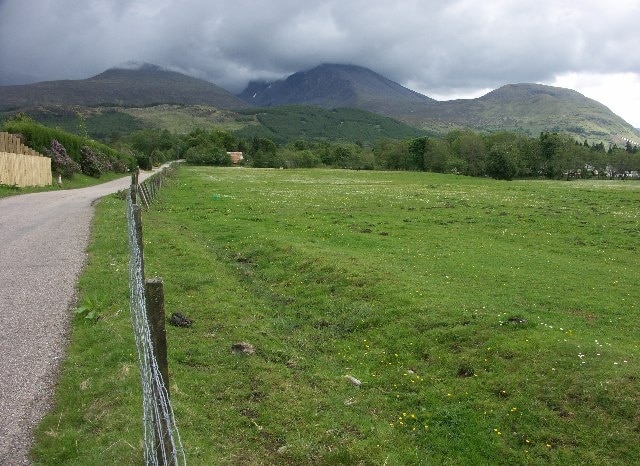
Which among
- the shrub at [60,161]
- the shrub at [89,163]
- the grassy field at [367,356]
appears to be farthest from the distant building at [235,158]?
the grassy field at [367,356]

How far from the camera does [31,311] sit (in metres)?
12.9

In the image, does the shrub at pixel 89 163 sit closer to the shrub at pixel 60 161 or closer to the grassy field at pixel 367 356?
the shrub at pixel 60 161

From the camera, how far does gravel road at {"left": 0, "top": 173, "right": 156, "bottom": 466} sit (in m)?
8.23

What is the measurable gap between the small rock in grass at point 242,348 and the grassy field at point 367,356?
0.54 feet

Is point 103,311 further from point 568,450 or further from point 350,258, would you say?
point 568,450

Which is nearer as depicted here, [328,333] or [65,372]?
[65,372]

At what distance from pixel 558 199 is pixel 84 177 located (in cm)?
5751

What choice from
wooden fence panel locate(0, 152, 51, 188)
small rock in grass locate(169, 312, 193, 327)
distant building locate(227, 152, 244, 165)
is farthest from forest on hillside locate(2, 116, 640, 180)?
small rock in grass locate(169, 312, 193, 327)

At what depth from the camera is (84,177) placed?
63906mm

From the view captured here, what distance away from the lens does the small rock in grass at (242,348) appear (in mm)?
12202

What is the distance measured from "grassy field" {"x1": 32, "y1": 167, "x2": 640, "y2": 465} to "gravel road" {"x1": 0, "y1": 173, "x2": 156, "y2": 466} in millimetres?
353

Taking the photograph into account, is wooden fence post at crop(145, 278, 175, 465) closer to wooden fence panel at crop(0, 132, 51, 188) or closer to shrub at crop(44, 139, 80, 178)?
wooden fence panel at crop(0, 132, 51, 188)

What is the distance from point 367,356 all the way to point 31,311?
912cm

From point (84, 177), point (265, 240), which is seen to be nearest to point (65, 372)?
point (265, 240)
